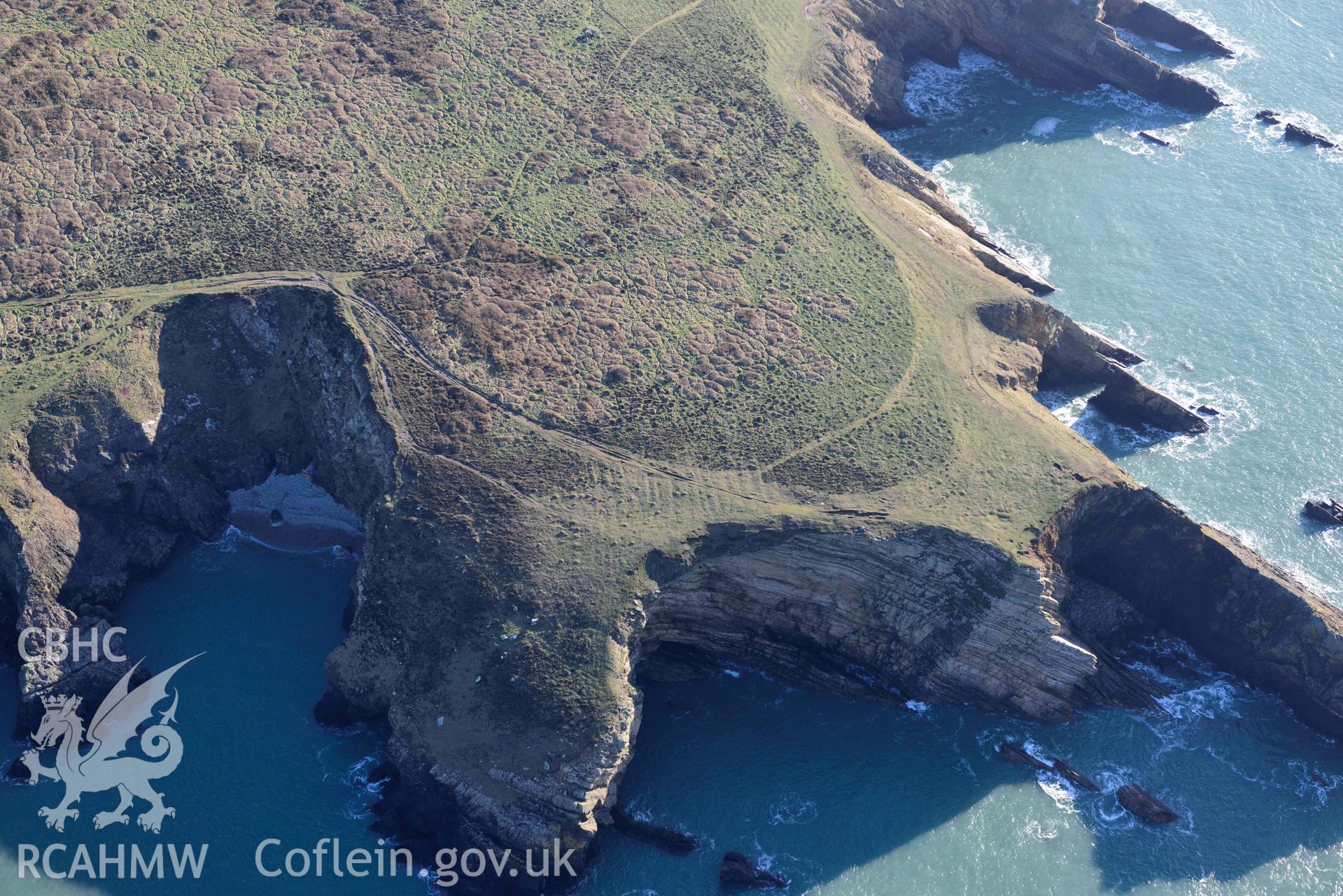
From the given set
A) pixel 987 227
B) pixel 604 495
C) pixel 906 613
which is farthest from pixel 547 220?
pixel 987 227

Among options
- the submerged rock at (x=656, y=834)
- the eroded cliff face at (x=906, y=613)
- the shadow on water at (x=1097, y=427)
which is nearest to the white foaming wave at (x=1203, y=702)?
the eroded cliff face at (x=906, y=613)

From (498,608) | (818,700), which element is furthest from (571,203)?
(818,700)

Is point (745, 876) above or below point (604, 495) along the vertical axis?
below

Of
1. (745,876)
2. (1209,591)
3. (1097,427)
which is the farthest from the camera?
(1097,427)

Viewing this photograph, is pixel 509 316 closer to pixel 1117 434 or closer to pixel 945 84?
pixel 1117 434

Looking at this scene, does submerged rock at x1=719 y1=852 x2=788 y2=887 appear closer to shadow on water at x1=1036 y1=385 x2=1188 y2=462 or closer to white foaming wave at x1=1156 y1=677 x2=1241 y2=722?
white foaming wave at x1=1156 y1=677 x2=1241 y2=722

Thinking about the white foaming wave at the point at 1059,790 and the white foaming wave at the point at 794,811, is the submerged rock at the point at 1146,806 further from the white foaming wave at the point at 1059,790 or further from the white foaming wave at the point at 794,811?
the white foaming wave at the point at 794,811

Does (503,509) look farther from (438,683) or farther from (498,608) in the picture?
(438,683)
